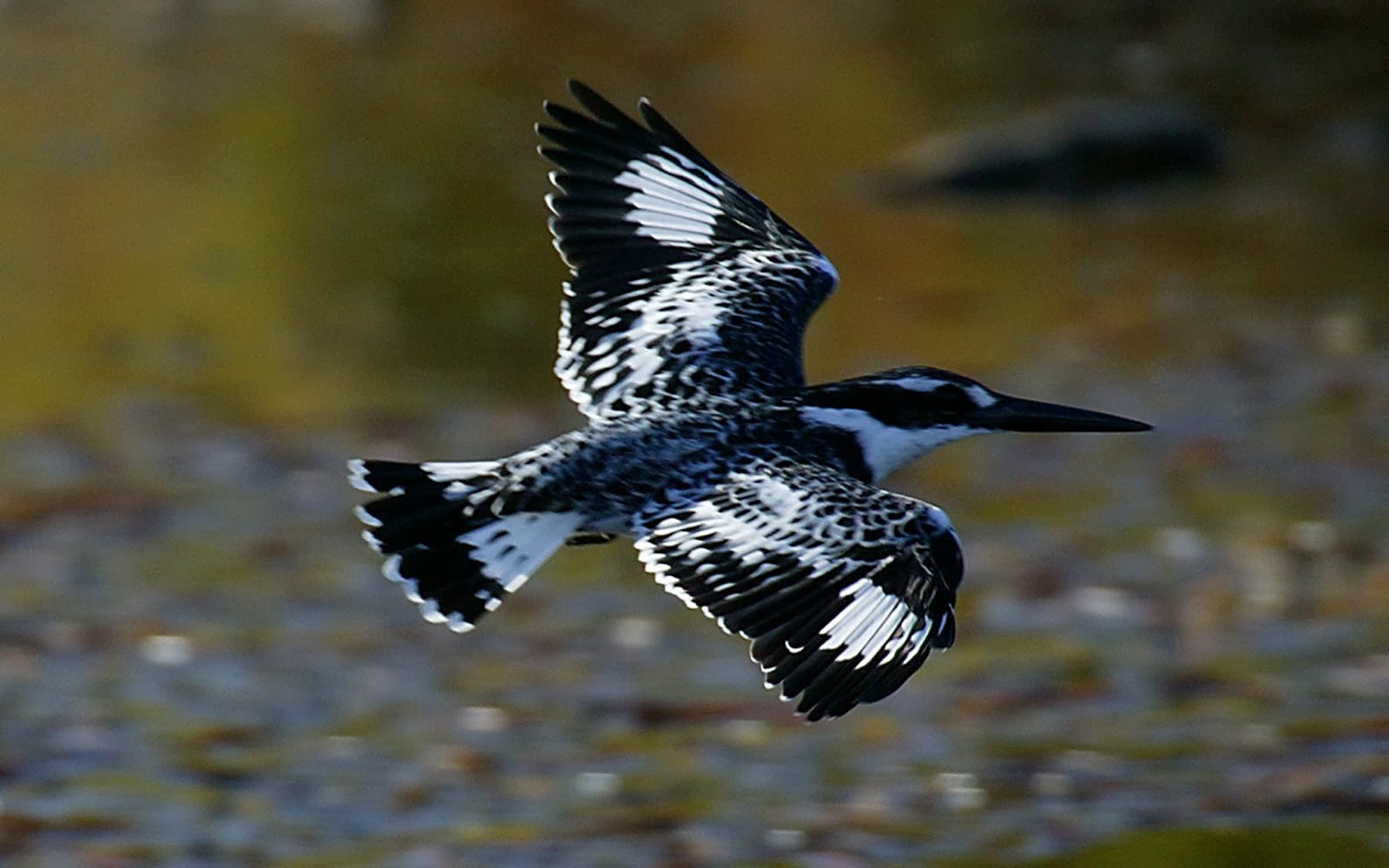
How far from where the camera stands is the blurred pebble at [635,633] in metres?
9.84

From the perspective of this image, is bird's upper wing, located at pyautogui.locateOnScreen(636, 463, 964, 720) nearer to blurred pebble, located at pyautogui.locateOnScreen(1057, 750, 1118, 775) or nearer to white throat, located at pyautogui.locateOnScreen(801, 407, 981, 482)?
white throat, located at pyautogui.locateOnScreen(801, 407, 981, 482)

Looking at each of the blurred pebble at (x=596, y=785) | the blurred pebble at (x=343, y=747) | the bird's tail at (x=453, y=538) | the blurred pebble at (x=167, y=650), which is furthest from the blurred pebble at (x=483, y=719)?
the bird's tail at (x=453, y=538)

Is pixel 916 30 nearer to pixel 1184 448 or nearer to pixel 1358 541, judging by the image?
pixel 1184 448

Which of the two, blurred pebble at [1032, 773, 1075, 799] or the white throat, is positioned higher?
the white throat

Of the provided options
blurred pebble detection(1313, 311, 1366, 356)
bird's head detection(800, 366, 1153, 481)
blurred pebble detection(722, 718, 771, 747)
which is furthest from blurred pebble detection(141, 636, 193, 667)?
blurred pebble detection(1313, 311, 1366, 356)

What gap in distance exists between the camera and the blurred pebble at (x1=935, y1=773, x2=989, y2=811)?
847 cm

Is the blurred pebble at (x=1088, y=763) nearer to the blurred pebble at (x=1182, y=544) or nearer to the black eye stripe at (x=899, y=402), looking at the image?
the blurred pebble at (x=1182, y=544)

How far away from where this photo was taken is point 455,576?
6000 mm

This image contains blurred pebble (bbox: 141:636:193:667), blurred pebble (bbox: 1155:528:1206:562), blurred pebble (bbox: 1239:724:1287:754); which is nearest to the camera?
blurred pebble (bbox: 1239:724:1287:754)

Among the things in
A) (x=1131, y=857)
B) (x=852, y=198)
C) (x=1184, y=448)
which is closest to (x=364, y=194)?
(x=852, y=198)

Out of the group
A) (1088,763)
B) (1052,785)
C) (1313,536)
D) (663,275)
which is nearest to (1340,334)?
(1313,536)

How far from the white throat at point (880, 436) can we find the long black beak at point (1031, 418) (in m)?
0.06

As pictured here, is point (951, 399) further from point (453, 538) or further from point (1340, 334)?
point (1340, 334)

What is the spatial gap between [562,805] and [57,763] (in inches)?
69.1
